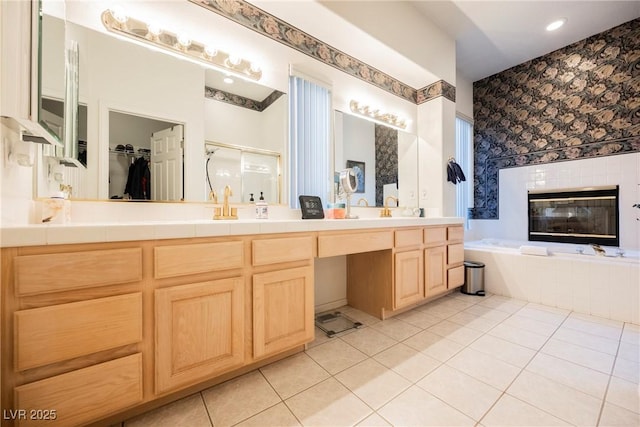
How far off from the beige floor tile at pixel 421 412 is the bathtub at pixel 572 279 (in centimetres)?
217

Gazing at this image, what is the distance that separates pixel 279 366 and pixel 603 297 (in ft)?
9.58

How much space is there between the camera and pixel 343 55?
241 centimetres

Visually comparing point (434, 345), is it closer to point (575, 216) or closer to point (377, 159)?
point (377, 159)

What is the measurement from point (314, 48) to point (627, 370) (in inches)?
124

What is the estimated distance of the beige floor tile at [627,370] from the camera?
4.49 feet

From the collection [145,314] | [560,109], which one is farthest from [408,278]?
[560,109]

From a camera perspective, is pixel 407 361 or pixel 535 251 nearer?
pixel 407 361

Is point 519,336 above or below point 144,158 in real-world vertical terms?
below

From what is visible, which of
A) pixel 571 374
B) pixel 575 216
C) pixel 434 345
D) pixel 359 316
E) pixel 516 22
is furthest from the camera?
pixel 575 216

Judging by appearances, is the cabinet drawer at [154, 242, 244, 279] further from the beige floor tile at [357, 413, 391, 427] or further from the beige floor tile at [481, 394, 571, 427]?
the beige floor tile at [481, 394, 571, 427]

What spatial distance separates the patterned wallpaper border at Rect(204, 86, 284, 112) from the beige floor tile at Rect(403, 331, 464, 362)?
2148 millimetres

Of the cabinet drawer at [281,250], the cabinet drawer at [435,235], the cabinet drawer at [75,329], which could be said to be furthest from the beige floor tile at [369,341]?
the cabinet drawer at [75,329]

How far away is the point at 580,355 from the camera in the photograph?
161 centimetres

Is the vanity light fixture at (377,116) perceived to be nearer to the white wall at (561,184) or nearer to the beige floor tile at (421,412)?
the white wall at (561,184)
